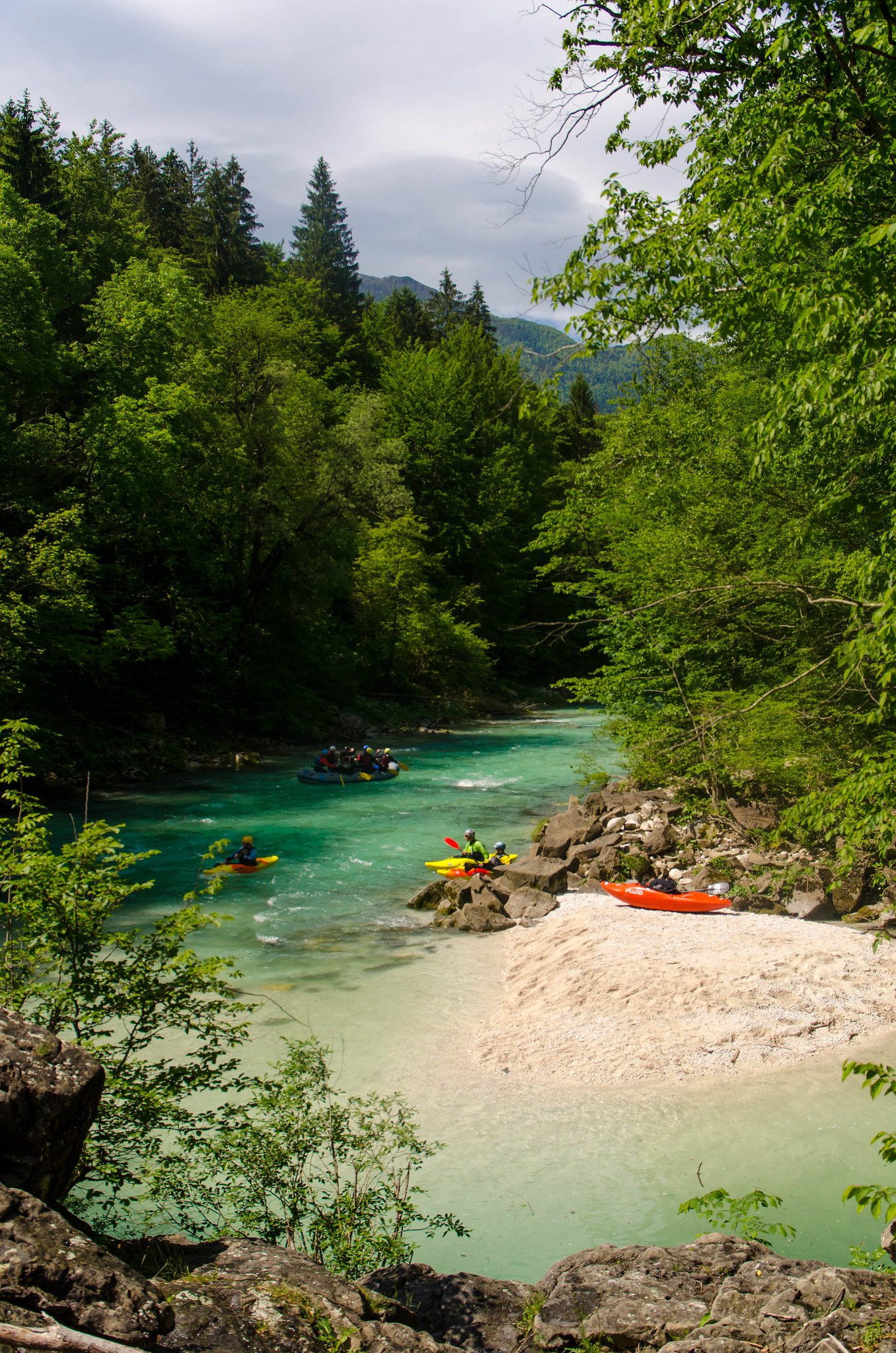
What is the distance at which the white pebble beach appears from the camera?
22.6 feet

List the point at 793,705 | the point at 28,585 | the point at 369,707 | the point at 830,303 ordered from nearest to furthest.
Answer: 1. the point at 830,303
2. the point at 793,705
3. the point at 28,585
4. the point at 369,707

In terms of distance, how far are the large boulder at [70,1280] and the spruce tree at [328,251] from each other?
52.7 meters

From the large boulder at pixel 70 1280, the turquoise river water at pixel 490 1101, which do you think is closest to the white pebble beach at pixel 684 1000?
the turquoise river water at pixel 490 1101

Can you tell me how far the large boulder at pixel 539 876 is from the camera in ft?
37.7

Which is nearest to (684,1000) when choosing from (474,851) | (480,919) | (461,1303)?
(480,919)

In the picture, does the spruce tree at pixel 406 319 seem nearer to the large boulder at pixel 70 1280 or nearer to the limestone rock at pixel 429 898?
the limestone rock at pixel 429 898

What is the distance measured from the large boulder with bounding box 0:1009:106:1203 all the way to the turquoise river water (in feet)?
8.03

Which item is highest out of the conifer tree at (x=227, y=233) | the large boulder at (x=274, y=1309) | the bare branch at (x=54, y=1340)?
the conifer tree at (x=227, y=233)

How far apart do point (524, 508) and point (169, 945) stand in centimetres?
4206

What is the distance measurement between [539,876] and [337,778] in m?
9.87

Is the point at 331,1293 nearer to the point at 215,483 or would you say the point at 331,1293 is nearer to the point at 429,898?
the point at 429,898

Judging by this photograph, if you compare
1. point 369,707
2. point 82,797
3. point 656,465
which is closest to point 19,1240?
point 656,465

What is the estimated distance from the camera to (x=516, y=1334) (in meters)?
3.78

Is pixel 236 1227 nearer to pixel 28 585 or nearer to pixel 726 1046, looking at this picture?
pixel 726 1046
